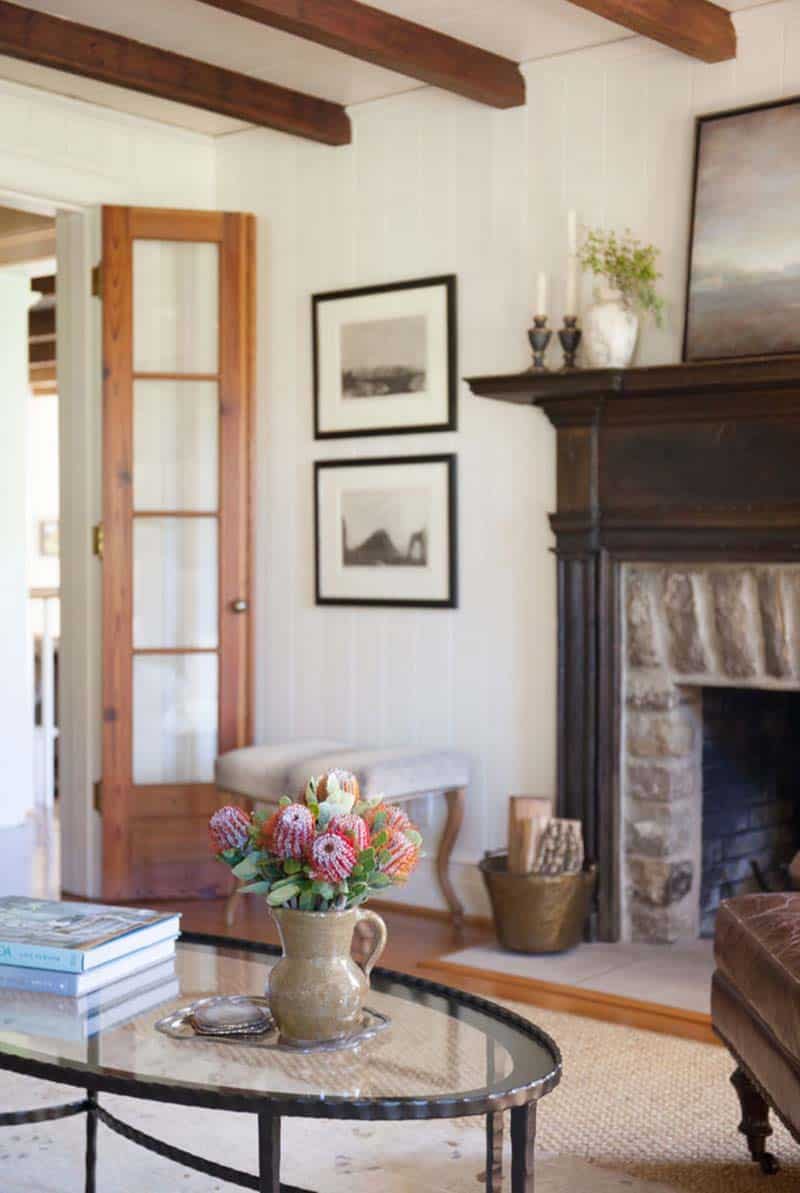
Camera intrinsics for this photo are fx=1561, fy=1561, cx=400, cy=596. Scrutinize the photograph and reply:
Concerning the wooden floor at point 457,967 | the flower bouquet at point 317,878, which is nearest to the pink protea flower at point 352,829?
the flower bouquet at point 317,878

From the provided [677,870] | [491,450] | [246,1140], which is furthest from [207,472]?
[246,1140]

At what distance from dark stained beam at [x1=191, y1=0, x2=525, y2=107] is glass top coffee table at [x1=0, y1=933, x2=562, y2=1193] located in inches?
103

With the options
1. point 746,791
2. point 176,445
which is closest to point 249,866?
point 746,791

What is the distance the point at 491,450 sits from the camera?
495 cm

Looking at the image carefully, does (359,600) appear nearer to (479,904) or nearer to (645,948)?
(479,904)

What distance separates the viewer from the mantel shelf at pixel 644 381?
4109 millimetres

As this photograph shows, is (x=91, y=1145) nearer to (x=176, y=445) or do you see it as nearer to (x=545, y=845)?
(x=545, y=845)

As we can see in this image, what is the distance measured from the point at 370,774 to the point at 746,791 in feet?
4.06

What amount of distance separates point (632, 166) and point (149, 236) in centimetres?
169

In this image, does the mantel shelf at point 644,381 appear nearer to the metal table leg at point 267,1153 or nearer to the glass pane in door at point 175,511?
the glass pane in door at point 175,511

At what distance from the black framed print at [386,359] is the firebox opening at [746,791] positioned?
51.1 inches

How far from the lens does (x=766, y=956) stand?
263 cm

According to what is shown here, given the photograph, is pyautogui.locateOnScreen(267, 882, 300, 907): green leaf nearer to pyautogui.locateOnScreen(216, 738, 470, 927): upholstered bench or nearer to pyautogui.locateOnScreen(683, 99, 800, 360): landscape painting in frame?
pyautogui.locateOnScreen(216, 738, 470, 927): upholstered bench

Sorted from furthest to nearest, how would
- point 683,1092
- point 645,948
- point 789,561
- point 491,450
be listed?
point 491,450 < point 645,948 < point 789,561 < point 683,1092
